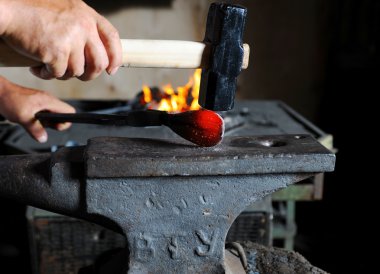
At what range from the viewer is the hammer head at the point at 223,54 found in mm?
1146

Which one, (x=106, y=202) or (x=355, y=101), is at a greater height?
(x=106, y=202)

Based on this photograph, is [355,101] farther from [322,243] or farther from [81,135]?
[81,135]

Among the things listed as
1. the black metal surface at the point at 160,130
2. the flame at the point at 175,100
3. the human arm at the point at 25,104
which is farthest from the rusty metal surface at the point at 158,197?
the flame at the point at 175,100

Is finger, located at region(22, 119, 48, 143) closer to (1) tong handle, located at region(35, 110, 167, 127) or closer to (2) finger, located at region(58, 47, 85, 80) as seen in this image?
(1) tong handle, located at region(35, 110, 167, 127)

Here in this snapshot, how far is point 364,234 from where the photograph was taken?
317cm

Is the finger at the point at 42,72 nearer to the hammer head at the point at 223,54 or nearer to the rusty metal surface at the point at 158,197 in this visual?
the rusty metal surface at the point at 158,197

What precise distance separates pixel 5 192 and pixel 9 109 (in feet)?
1.91

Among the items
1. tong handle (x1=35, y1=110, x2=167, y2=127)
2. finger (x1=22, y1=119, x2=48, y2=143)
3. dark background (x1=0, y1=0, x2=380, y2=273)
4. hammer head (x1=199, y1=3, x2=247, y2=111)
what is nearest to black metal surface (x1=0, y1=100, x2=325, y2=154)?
finger (x1=22, y1=119, x2=48, y2=143)

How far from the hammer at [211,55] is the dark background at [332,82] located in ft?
7.29

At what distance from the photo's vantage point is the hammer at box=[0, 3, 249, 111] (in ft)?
3.75

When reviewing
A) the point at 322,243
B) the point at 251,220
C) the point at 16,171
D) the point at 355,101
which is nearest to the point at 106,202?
the point at 16,171

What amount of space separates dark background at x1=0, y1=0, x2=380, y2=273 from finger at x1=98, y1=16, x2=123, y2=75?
2431 millimetres

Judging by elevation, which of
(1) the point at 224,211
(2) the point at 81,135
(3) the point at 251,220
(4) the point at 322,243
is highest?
(1) the point at 224,211

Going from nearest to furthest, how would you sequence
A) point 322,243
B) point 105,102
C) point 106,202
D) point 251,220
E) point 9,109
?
point 106,202, point 9,109, point 251,220, point 105,102, point 322,243
